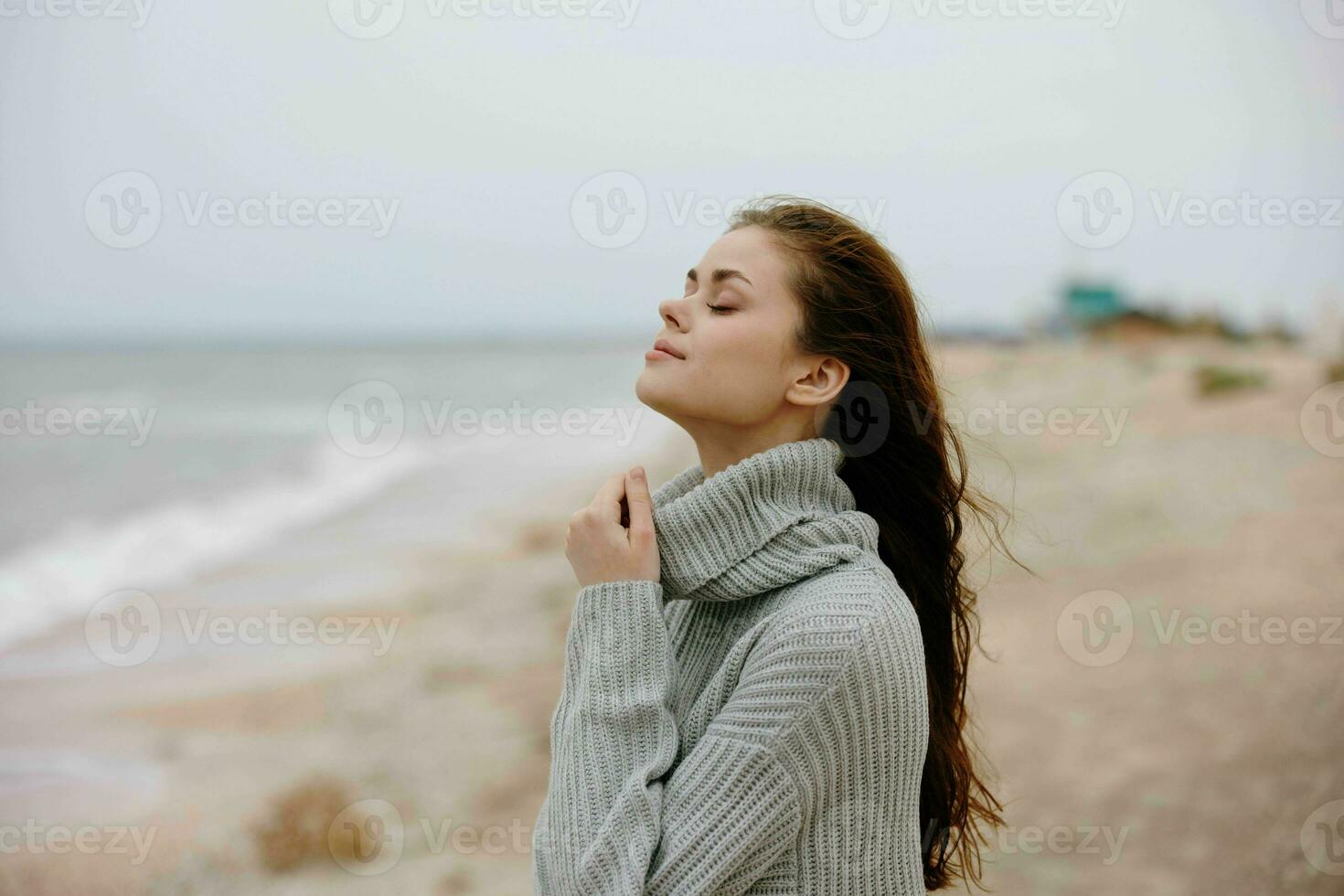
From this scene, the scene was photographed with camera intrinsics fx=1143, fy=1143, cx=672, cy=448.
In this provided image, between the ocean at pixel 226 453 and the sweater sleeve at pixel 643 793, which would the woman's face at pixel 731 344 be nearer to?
the sweater sleeve at pixel 643 793

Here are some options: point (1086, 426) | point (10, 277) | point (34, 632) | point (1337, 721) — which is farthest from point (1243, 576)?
point (10, 277)

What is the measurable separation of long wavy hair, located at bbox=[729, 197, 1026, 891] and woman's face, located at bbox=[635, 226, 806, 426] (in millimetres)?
35

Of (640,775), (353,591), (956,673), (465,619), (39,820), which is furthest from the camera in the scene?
(353,591)

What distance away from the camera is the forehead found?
1577 millimetres

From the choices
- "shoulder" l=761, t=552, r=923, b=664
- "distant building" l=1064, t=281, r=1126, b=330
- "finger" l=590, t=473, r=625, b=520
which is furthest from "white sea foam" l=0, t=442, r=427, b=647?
"distant building" l=1064, t=281, r=1126, b=330

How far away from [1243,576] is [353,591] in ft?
21.0

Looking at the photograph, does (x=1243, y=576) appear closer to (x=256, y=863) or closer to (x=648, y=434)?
(x=256, y=863)

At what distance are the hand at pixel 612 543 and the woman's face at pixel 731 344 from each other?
0.14 metres

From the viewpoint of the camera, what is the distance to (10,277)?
27.7 metres

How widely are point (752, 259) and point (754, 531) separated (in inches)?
15.1

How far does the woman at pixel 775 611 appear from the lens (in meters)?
1.30

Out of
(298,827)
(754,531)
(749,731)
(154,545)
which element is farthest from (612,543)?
(154,545)

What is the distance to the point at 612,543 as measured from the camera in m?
1.47

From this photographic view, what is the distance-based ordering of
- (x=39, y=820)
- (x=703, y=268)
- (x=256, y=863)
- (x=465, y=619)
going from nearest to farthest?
(x=703, y=268) → (x=256, y=863) → (x=39, y=820) → (x=465, y=619)
